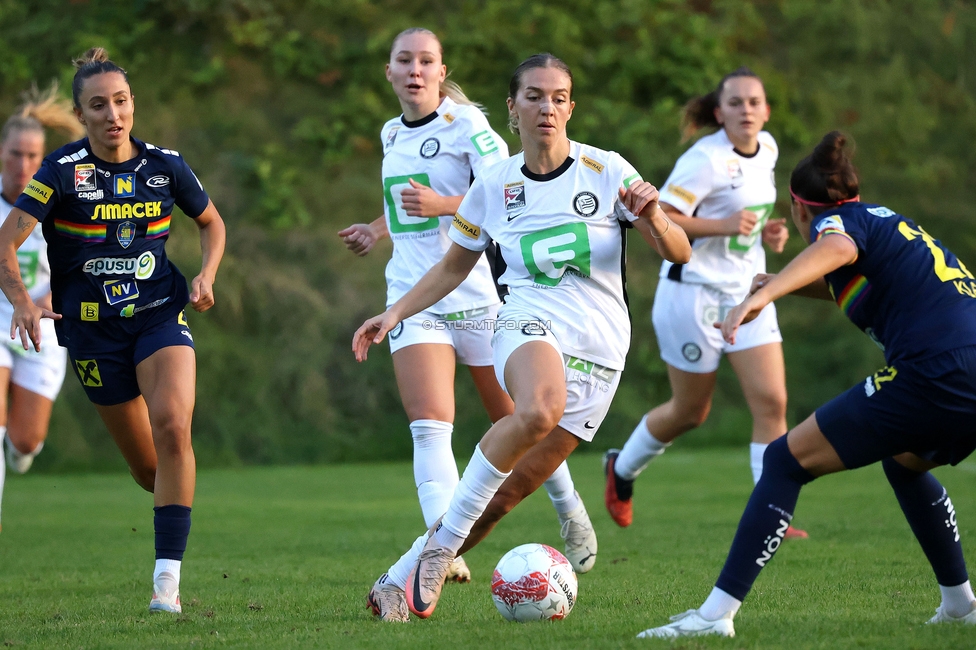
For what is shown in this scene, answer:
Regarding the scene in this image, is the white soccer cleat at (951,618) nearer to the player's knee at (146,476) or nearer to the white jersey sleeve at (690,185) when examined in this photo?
the player's knee at (146,476)

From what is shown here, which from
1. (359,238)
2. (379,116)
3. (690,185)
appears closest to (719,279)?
(690,185)

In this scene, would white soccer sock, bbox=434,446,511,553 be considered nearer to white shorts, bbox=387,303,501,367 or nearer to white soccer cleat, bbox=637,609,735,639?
white soccer cleat, bbox=637,609,735,639

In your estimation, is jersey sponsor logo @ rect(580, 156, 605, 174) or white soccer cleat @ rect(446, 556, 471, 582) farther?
white soccer cleat @ rect(446, 556, 471, 582)

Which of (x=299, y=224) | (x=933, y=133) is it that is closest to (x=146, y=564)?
(x=299, y=224)

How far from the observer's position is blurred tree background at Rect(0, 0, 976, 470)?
14891 mm

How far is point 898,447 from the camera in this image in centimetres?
381

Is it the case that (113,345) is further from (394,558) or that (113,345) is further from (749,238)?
(749,238)

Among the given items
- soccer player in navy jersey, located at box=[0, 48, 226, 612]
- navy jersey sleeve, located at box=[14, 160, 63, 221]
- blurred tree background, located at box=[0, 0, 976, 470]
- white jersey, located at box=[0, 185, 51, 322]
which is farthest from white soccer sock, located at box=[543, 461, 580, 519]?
blurred tree background, located at box=[0, 0, 976, 470]

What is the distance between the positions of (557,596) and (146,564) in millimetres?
3071

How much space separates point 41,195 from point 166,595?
5.71 ft

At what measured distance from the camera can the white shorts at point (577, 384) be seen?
4.79 meters

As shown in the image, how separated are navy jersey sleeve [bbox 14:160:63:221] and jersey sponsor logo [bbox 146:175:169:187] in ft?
1.28

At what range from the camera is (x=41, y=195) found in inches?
199

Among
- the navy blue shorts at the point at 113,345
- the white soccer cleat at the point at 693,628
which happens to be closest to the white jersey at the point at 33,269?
the navy blue shorts at the point at 113,345
